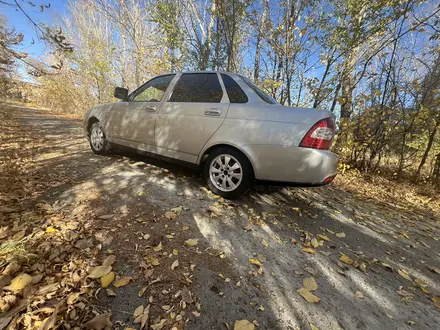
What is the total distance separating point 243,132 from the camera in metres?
2.59

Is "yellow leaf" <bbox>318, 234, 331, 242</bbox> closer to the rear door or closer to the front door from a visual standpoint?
the rear door

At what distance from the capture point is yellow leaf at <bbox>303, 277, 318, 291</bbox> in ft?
5.44

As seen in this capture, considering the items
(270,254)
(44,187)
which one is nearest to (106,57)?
(44,187)

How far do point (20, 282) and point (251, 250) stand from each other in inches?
69.1

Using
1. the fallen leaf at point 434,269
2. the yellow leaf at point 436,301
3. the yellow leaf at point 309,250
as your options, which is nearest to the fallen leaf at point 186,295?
the yellow leaf at point 309,250

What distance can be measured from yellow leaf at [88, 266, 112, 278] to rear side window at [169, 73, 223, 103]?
2.27 meters

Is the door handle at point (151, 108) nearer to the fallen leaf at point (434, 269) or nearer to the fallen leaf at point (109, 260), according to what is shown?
the fallen leaf at point (109, 260)

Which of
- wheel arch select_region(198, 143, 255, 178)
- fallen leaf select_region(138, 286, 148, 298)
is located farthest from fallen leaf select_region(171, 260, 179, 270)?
wheel arch select_region(198, 143, 255, 178)

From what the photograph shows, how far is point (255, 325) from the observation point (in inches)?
51.0

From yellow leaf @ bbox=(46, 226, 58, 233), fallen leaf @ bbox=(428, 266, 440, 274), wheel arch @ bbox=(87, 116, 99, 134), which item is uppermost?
wheel arch @ bbox=(87, 116, 99, 134)

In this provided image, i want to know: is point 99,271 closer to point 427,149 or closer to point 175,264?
Answer: point 175,264

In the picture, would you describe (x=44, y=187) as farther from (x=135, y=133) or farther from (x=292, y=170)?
(x=292, y=170)

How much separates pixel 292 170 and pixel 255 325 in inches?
63.9

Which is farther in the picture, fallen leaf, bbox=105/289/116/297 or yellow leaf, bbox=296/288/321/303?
yellow leaf, bbox=296/288/321/303
